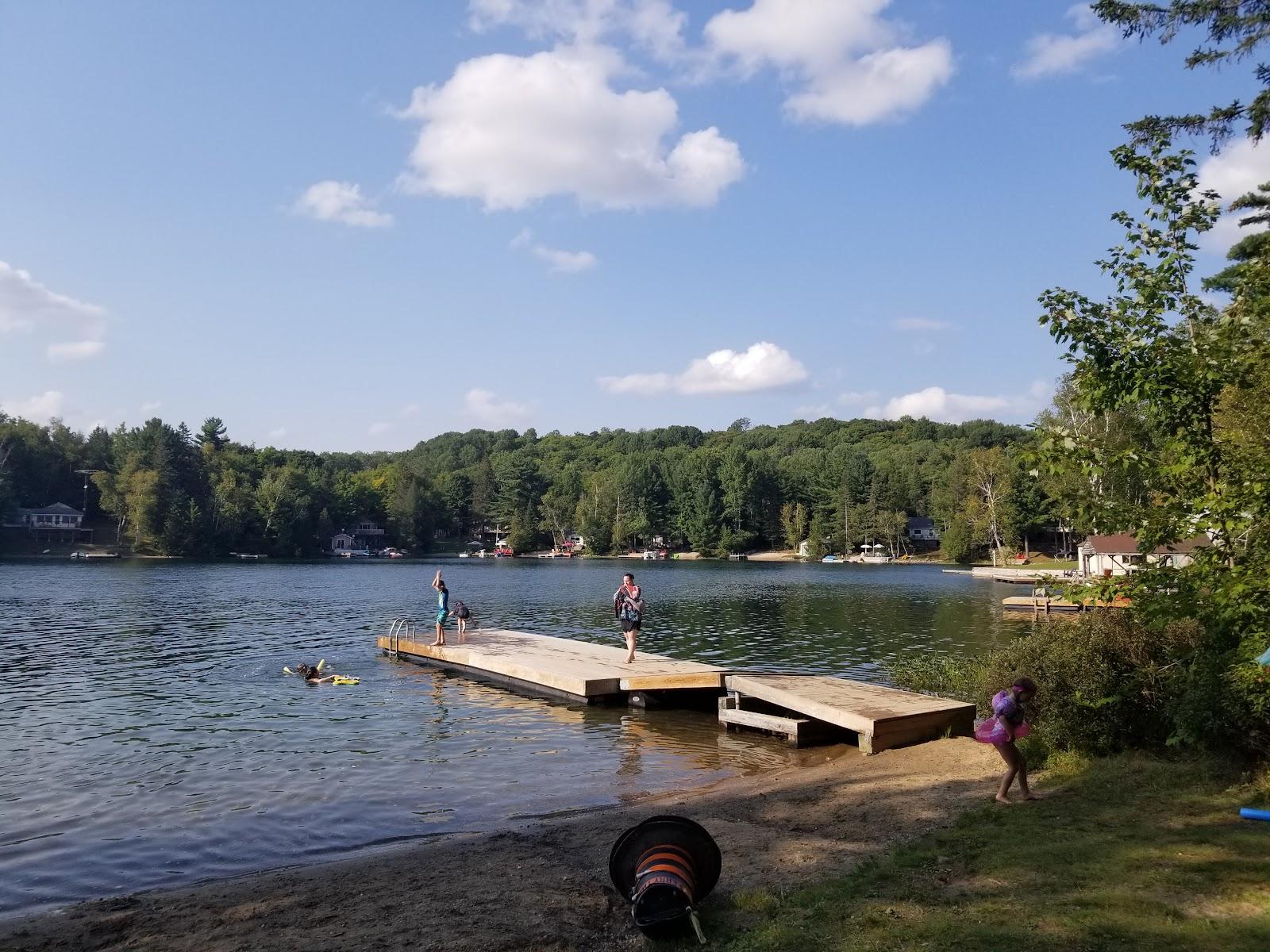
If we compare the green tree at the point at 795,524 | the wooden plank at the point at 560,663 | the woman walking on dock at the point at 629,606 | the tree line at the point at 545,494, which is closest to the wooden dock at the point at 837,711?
the wooden plank at the point at 560,663

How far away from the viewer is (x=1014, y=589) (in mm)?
61375

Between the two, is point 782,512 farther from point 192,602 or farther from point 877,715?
point 877,715

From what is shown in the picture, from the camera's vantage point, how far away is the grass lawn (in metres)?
5.61

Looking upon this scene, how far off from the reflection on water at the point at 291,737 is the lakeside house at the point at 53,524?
81.3 metres

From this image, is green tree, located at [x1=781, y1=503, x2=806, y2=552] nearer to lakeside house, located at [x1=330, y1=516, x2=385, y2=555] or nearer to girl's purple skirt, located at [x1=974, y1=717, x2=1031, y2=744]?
lakeside house, located at [x1=330, y1=516, x2=385, y2=555]

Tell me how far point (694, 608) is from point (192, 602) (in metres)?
25.9

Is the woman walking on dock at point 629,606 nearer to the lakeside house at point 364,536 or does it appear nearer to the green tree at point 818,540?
the green tree at point 818,540

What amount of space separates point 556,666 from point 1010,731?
1285cm

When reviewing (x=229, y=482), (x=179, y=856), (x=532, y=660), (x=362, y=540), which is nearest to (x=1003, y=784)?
(x=179, y=856)

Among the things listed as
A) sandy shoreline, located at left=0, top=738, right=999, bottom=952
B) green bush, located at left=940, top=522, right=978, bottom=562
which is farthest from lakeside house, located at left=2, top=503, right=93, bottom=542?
sandy shoreline, located at left=0, top=738, right=999, bottom=952

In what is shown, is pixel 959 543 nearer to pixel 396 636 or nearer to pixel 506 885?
pixel 396 636

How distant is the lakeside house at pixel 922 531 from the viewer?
12281cm

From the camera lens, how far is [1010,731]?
9266 mm

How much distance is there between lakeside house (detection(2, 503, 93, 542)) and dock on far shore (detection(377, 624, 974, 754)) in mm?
106253
